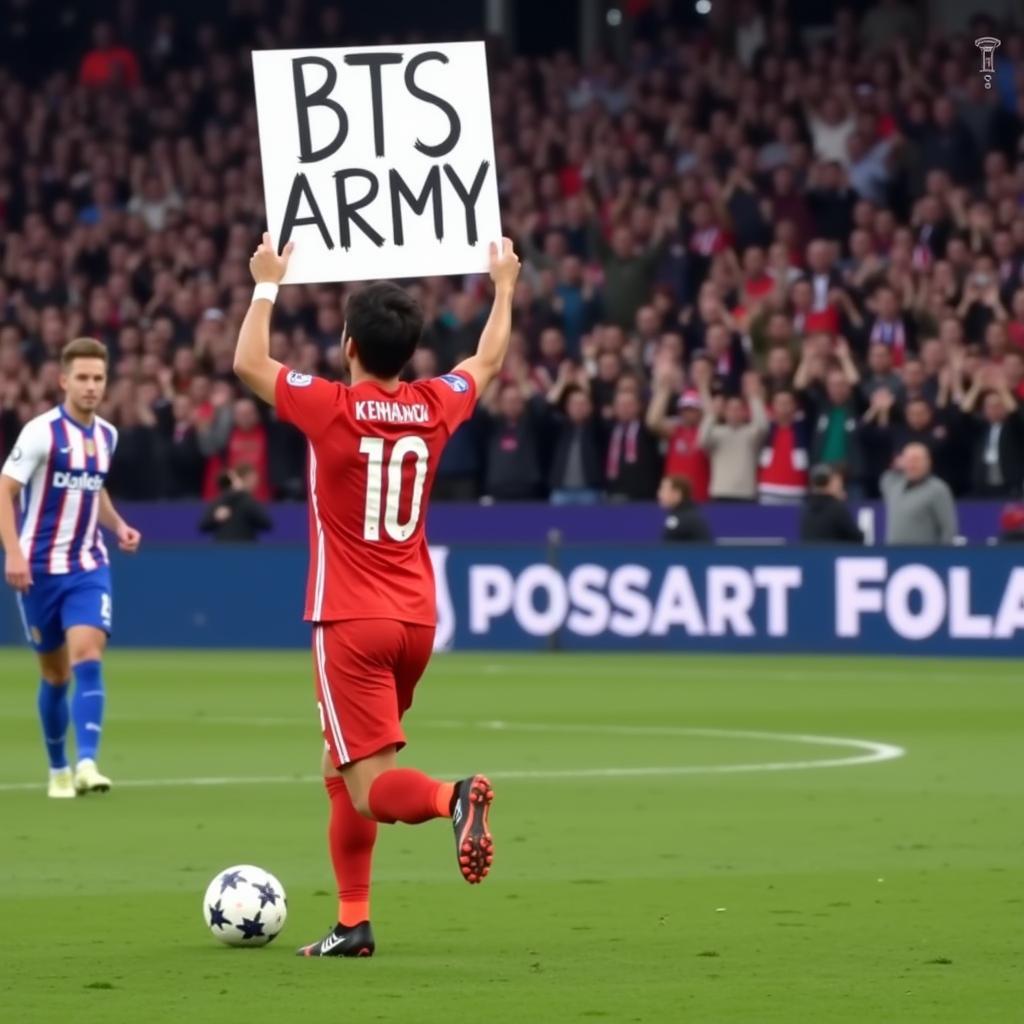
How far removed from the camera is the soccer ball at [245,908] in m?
8.88

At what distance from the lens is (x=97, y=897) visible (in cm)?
1026

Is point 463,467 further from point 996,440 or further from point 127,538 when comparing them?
point 127,538

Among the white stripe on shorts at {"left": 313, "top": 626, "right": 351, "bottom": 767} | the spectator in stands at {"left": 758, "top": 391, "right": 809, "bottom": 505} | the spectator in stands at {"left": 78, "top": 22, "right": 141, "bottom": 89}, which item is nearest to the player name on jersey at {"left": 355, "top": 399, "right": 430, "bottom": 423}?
the white stripe on shorts at {"left": 313, "top": 626, "right": 351, "bottom": 767}

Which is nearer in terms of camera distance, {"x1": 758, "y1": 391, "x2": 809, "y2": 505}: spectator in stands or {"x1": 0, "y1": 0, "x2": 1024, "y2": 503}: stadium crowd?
{"x1": 758, "y1": 391, "x2": 809, "y2": 505}: spectator in stands

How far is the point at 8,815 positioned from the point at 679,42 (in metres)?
21.5

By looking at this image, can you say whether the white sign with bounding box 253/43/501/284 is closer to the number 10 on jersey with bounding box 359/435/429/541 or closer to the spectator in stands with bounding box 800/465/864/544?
the number 10 on jersey with bounding box 359/435/429/541

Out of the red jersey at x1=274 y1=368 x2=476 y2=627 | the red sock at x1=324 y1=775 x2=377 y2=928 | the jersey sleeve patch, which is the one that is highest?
the jersey sleeve patch

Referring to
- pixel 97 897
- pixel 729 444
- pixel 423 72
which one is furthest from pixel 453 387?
pixel 729 444

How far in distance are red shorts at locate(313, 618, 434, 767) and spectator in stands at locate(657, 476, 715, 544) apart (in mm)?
17021

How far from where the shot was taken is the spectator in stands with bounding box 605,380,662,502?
26.8 meters

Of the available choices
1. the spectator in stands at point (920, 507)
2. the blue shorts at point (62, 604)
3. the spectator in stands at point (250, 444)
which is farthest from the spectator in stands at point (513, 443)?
the blue shorts at point (62, 604)

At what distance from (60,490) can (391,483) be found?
5957 millimetres

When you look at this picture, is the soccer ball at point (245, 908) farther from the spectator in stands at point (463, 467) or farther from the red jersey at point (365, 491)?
the spectator in stands at point (463, 467)

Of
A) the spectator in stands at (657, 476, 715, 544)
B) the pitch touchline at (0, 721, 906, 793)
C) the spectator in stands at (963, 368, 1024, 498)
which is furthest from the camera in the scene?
the spectator in stands at (657, 476, 715, 544)
